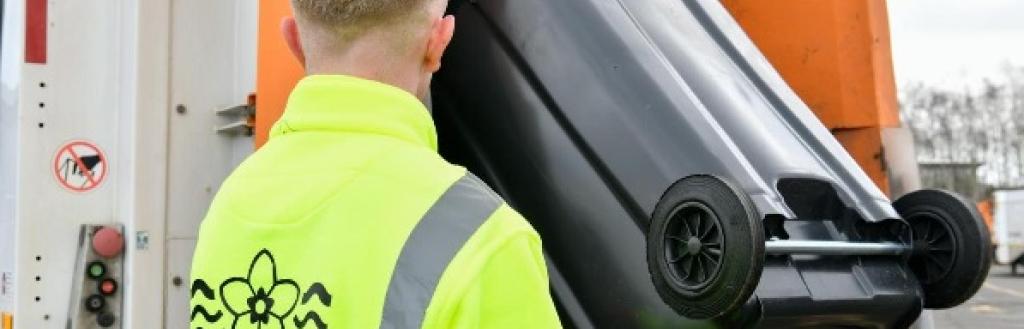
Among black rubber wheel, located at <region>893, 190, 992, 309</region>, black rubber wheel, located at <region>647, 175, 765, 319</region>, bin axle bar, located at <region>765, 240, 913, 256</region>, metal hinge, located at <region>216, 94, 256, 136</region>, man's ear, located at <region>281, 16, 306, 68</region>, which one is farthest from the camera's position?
metal hinge, located at <region>216, 94, 256, 136</region>

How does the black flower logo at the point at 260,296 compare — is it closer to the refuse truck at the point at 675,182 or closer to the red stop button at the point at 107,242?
the refuse truck at the point at 675,182

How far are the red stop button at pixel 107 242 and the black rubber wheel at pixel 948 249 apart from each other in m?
1.62

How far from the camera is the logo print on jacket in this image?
1.03m

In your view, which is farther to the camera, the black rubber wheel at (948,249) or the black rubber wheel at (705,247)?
the black rubber wheel at (948,249)

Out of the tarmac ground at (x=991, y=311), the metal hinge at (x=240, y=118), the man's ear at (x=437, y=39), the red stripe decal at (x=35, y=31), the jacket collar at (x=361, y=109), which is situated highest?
the red stripe decal at (x=35, y=31)

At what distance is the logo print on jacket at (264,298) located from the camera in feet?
3.38

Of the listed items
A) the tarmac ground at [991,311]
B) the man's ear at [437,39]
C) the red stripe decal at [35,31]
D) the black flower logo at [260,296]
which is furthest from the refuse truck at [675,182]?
the tarmac ground at [991,311]

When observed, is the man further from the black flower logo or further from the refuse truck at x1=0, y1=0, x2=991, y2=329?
the refuse truck at x1=0, y1=0, x2=991, y2=329

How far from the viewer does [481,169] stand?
6.75 feet

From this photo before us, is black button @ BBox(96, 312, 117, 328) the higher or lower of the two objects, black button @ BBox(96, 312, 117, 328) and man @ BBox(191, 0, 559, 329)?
the lower

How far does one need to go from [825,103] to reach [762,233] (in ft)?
3.30

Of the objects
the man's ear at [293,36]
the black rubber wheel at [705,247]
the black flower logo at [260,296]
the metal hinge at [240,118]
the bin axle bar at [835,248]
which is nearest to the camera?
the black flower logo at [260,296]

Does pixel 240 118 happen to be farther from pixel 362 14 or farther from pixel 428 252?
pixel 428 252

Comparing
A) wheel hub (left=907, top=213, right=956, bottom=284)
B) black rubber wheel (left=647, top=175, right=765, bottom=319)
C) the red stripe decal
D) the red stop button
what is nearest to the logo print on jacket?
black rubber wheel (left=647, top=175, right=765, bottom=319)
